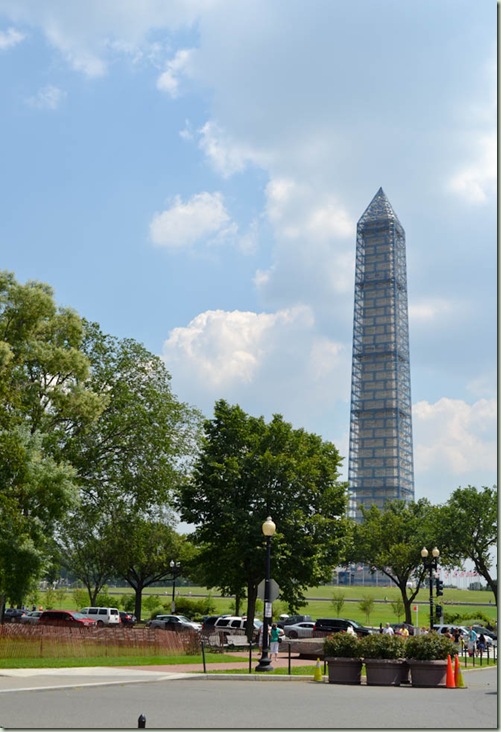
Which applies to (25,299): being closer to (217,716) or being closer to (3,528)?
(3,528)

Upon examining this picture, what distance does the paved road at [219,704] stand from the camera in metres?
14.3

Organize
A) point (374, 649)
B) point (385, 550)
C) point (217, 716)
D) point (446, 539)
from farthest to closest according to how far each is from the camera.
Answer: point (385, 550) → point (446, 539) → point (374, 649) → point (217, 716)

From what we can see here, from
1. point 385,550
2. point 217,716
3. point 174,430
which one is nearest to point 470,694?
point 217,716

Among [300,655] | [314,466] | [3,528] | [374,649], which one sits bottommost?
[300,655]

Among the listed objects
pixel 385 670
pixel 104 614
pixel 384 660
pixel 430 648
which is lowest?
pixel 104 614

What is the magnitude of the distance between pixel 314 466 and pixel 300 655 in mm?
11742

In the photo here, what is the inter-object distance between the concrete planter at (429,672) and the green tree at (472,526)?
55.1 m

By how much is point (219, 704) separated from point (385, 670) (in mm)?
8890

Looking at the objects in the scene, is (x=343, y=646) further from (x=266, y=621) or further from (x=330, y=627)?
(x=330, y=627)

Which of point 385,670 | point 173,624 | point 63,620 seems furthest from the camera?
point 173,624

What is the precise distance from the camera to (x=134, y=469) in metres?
51.2

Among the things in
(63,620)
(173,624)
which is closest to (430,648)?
(63,620)

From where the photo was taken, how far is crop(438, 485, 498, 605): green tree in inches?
3051

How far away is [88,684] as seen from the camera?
68.5 feet
